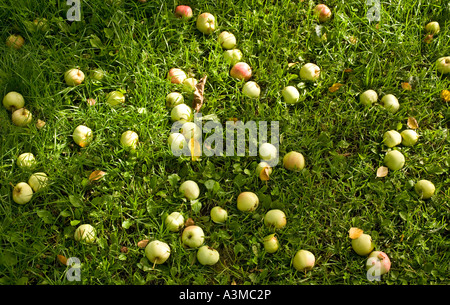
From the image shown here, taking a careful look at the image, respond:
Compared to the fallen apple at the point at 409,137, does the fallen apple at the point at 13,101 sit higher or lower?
higher

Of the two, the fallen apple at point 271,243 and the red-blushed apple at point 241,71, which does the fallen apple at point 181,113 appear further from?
the fallen apple at point 271,243

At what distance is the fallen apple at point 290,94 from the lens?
9.35ft

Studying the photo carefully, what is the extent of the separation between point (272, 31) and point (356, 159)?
1.09 meters

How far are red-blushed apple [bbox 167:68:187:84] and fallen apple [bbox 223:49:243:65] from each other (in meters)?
0.32

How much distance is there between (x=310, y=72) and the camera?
2941mm

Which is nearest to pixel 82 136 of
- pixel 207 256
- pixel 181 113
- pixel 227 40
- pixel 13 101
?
pixel 13 101

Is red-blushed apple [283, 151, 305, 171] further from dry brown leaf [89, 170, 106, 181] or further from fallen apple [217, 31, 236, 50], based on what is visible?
dry brown leaf [89, 170, 106, 181]

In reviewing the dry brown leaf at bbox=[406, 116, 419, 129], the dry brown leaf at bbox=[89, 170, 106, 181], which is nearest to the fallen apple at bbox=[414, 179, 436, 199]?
the dry brown leaf at bbox=[406, 116, 419, 129]

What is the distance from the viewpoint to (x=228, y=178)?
2650mm

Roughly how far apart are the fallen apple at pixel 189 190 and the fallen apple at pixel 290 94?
85 cm

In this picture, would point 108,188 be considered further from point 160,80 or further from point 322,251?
point 322,251

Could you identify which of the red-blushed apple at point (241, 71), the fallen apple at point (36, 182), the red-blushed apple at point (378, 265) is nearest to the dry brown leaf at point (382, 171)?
the red-blushed apple at point (378, 265)

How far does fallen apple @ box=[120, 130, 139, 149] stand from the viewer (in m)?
2.66
